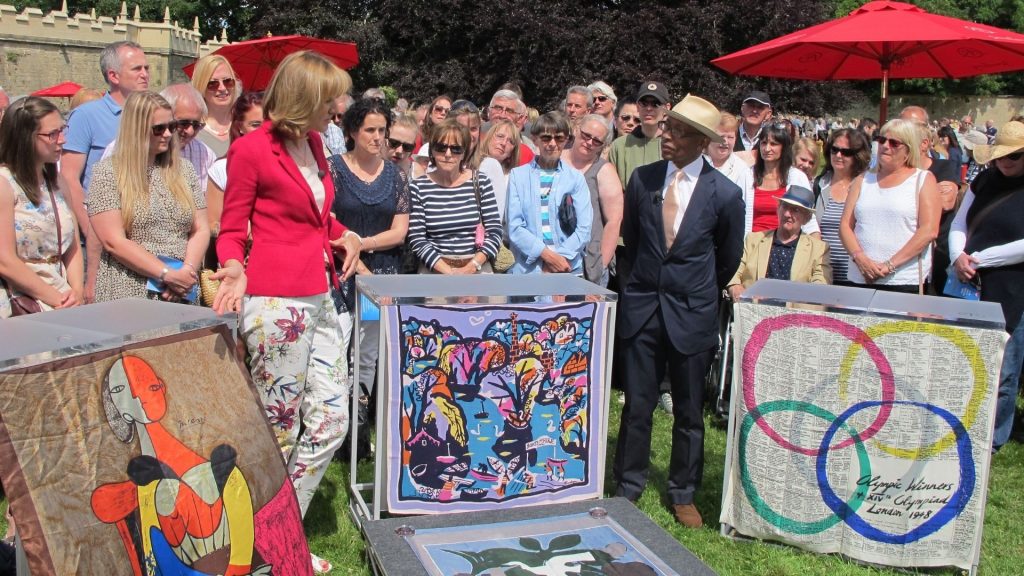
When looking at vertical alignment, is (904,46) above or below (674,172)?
above

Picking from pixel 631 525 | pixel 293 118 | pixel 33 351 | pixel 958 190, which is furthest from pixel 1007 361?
pixel 33 351

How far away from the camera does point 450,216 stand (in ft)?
17.1

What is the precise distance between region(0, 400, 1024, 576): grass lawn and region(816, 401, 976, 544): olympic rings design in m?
0.17

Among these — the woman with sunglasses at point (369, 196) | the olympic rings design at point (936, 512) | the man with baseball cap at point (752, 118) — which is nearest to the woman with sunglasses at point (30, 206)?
the woman with sunglasses at point (369, 196)

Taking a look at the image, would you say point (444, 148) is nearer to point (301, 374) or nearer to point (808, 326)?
point (301, 374)

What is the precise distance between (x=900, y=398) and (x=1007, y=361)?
80.7 inches

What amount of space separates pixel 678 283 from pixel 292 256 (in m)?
1.87

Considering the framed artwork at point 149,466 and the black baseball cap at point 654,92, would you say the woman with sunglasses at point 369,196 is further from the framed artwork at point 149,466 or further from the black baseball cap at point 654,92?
the black baseball cap at point 654,92

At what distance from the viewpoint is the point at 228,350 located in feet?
10.0

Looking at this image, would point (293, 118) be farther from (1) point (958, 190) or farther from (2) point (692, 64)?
(2) point (692, 64)

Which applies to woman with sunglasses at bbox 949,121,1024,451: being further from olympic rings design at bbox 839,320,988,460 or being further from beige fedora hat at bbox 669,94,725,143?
beige fedora hat at bbox 669,94,725,143

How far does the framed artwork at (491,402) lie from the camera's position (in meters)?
3.99

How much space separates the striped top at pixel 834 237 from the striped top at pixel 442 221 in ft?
8.28

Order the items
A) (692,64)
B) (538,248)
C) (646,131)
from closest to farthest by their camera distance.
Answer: (538,248), (646,131), (692,64)
